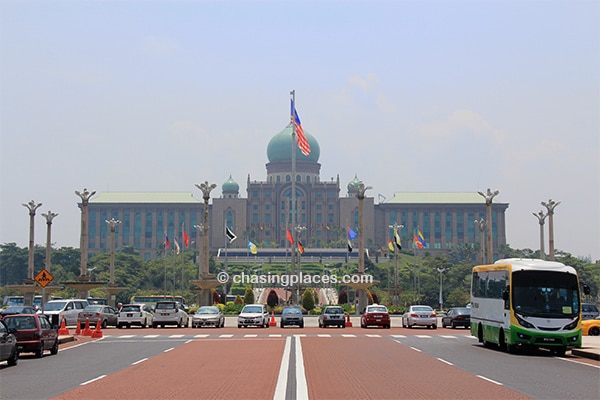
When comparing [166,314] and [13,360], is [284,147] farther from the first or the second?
[13,360]

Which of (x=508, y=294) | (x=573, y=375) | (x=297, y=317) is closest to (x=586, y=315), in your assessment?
(x=297, y=317)

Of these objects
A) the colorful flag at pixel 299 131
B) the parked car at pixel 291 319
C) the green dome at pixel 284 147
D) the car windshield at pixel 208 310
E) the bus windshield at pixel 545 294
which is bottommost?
the parked car at pixel 291 319

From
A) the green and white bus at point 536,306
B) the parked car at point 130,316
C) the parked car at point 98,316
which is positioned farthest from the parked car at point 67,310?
the green and white bus at point 536,306

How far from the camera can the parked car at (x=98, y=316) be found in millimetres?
43625

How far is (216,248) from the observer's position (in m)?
181

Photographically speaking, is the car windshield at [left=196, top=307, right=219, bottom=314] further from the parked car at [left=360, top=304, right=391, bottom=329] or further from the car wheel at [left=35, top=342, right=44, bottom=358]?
the car wheel at [left=35, top=342, right=44, bottom=358]

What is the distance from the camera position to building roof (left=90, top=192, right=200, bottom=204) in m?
188

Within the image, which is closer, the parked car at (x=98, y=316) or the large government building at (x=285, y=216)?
the parked car at (x=98, y=316)

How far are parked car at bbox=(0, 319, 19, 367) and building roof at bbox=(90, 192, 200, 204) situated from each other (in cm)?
16389

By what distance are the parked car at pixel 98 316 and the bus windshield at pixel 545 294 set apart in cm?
2211

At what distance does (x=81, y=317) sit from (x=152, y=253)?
464ft

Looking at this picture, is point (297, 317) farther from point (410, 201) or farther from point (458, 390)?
point (410, 201)

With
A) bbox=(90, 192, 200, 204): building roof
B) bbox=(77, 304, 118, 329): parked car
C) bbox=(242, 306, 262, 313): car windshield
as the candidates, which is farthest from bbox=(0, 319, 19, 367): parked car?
bbox=(90, 192, 200, 204): building roof

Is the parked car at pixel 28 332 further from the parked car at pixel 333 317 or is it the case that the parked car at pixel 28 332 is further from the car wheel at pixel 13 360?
the parked car at pixel 333 317
